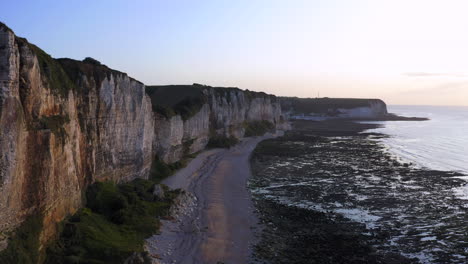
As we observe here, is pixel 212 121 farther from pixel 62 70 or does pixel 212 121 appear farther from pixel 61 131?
pixel 61 131

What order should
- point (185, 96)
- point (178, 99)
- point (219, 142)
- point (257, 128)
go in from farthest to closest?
point (257, 128)
point (178, 99)
point (185, 96)
point (219, 142)

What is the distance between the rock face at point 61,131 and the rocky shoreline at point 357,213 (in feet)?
25.6

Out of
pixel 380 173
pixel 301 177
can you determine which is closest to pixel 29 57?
pixel 301 177

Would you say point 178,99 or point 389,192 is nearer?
point 389,192

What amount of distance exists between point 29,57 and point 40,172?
3462 millimetres

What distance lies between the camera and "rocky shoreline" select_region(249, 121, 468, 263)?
1612cm

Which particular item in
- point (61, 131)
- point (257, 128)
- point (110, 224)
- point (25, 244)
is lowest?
point (110, 224)

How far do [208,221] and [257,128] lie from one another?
47.7m

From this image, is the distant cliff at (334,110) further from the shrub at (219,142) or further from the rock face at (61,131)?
the rock face at (61,131)

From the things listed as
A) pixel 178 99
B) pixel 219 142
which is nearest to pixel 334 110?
pixel 178 99

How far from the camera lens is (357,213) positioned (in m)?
21.6

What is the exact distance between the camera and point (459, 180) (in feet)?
101

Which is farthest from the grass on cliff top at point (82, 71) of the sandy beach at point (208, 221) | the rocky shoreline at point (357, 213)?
the rocky shoreline at point (357, 213)

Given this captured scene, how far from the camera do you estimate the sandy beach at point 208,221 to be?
51.0ft
